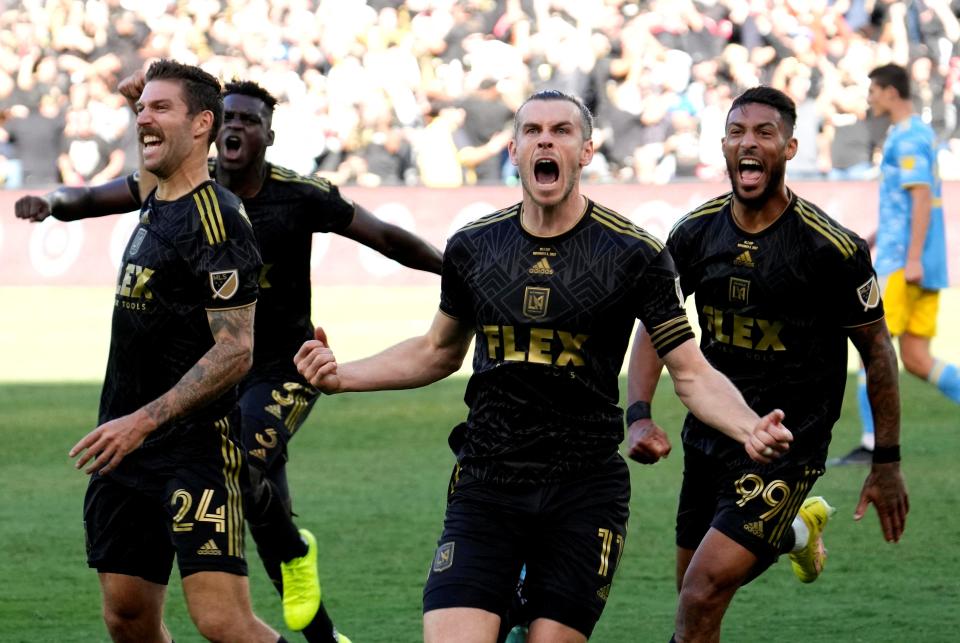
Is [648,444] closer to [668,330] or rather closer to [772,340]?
[668,330]

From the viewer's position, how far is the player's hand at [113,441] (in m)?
5.57

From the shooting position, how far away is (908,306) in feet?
37.7

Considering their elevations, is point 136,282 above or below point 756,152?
below

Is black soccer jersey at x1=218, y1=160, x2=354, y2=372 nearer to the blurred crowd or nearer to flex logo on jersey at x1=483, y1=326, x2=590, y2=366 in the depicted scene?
flex logo on jersey at x1=483, y1=326, x2=590, y2=366

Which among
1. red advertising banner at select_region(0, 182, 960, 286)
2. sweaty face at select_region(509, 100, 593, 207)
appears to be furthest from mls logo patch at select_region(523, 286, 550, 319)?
red advertising banner at select_region(0, 182, 960, 286)

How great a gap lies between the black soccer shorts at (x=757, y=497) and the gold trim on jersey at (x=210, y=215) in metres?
2.08

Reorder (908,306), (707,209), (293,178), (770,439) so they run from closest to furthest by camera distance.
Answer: (770,439)
(707,209)
(293,178)
(908,306)

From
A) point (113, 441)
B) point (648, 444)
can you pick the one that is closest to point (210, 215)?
point (113, 441)

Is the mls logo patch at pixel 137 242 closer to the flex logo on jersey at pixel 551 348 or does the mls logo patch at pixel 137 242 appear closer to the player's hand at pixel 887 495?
the flex logo on jersey at pixel 551 348

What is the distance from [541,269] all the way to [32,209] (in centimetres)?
273

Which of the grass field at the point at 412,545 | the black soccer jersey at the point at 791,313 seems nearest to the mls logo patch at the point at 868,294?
the black soccer jersey at the point at 791,313

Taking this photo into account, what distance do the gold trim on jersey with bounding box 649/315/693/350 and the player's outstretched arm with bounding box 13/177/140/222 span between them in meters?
2.97

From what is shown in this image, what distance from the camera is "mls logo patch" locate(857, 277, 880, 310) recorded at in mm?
6438

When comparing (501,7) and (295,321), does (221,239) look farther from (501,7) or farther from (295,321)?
(501,7)
